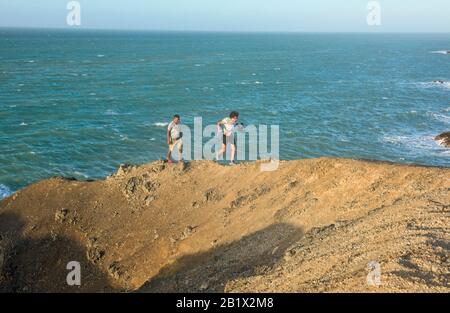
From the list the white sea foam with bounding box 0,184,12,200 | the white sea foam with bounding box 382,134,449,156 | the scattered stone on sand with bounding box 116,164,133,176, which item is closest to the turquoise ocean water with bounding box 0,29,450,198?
the white sea foam with bounding box 382,134,449,156

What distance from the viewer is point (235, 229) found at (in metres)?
15.1

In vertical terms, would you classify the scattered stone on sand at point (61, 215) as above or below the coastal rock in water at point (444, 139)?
below

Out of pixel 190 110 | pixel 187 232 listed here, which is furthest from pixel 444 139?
pixel 187 232

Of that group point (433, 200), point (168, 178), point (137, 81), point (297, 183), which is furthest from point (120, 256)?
point (137, 81)

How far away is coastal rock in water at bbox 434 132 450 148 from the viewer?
41.5m

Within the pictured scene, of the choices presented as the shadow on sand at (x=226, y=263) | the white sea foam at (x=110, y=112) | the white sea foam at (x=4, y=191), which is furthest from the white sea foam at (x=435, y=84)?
the shadow on sand at (x=226, y=263)

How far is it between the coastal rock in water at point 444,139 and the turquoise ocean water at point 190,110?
73 cm

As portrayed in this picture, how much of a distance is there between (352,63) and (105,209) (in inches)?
3967

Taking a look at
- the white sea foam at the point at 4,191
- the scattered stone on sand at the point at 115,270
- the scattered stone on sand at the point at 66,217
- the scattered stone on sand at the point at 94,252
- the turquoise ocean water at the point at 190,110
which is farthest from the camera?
the turquoise ocean water at the point at 190,110

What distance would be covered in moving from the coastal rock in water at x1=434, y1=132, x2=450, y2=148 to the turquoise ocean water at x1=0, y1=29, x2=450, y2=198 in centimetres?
73

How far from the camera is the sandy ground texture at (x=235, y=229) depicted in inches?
392

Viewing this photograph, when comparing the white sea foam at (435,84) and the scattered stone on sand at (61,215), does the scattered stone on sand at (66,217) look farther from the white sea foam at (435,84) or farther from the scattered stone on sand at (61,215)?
the white sea foam at (435,84)

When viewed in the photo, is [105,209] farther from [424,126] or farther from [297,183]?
[424,126]

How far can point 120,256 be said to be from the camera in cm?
1627
